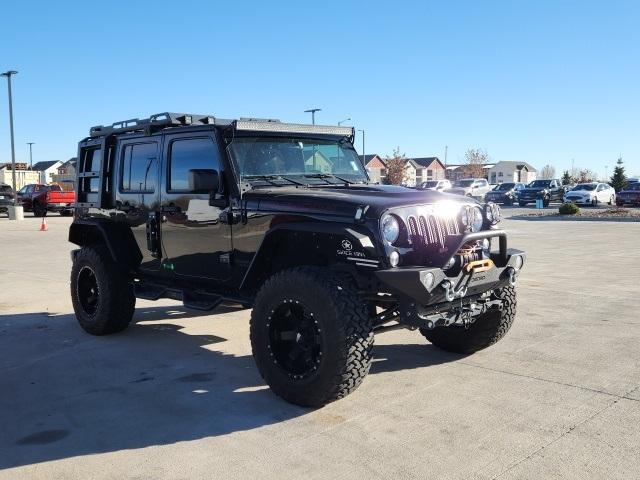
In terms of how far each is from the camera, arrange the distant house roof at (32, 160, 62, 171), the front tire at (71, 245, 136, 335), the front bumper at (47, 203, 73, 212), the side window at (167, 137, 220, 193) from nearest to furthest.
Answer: the side window at (167, 137, 220, 193) → the front tire at (71, 245, 136, 335) → the front bumper at (47, 203, 73, 212) → the distant house roof at (32, 160, 62, 171)

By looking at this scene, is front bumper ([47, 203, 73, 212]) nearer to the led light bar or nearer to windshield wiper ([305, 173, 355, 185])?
the led light bar

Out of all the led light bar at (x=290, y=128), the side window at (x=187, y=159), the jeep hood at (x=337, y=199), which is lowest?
the jeep hood at (x=337, y=199)

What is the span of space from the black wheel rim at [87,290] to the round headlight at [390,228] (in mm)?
3764

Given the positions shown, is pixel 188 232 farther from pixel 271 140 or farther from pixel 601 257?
pixel 601 257

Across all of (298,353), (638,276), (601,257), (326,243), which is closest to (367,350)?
(298,353)

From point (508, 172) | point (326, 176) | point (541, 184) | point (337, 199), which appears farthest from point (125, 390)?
point (508, 172)

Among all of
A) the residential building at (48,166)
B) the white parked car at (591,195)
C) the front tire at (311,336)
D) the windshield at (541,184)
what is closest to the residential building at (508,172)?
the windshield at (541,184)

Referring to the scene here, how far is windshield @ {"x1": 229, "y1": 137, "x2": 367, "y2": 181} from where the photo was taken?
5.20m

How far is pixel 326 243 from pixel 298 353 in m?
0.82

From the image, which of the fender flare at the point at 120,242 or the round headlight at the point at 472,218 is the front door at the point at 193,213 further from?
the round headlight at the point at 472,218

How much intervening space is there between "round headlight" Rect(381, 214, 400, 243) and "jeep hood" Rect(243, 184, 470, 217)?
77 millimetres

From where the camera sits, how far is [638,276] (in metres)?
9.80

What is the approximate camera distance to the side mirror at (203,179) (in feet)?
15.9

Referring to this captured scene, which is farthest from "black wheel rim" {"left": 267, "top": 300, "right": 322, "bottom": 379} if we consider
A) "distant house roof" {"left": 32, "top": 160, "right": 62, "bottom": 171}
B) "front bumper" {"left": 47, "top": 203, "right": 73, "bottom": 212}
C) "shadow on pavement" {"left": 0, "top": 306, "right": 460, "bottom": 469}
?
"distant house roof" {"left": 32, "top": 160, "right": 62, "bottom": 171}
